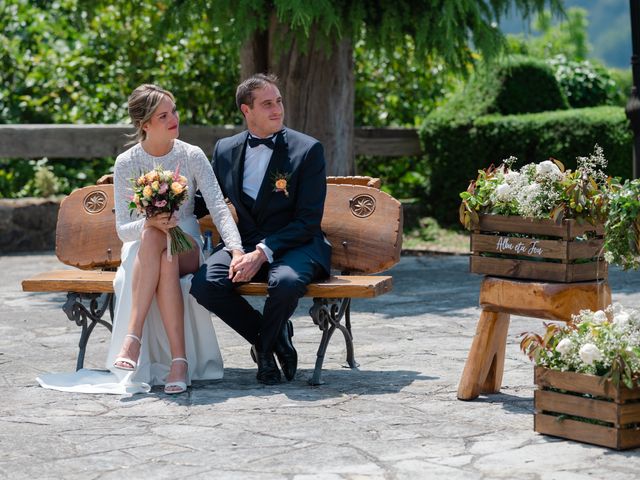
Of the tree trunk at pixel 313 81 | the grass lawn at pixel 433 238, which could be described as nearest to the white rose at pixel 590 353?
the tree trunk at pixel 313 81

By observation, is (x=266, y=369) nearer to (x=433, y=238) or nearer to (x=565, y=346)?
(x=565, y=346)

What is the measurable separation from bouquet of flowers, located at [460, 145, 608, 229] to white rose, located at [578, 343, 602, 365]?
72cm

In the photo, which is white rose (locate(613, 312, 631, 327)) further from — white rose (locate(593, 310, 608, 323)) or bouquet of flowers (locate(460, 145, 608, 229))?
bouquet of flowers (locate(460, 145, 608, 229))

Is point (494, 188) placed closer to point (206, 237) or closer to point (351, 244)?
point (351, 244)

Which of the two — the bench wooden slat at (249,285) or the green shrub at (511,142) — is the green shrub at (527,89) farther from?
the bench wooden slat at (249,285)

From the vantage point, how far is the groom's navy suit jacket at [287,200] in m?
6.16

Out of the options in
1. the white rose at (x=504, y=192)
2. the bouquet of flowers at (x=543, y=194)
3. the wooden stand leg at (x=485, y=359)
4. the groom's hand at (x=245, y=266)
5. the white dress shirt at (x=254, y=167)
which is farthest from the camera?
the white dress shirt at (x=254, y=167)

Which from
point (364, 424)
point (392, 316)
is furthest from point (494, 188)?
point (392, 316)

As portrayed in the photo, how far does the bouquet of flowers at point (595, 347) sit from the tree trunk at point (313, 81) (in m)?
5.30

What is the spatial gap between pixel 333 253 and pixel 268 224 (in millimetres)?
476

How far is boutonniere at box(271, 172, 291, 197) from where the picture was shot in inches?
242

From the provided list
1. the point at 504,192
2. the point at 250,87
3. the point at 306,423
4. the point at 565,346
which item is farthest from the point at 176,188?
the point at 565,346

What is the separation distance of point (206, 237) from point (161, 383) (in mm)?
1026

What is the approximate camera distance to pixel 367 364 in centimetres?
652
